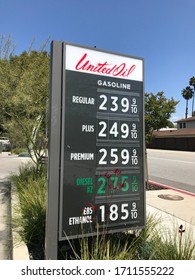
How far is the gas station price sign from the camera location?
140 inches

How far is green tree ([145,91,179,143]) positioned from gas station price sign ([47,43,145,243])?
7.33 m

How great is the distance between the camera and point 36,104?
8.59 meters

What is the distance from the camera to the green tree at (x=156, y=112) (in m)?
11.5

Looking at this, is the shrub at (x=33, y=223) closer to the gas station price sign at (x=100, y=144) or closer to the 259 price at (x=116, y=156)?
the gas station price sign at (x=100, y=144)

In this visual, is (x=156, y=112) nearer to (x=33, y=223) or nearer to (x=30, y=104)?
(x=30, y=104)

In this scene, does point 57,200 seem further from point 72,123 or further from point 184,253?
point 184,253

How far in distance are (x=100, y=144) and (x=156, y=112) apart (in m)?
8.41

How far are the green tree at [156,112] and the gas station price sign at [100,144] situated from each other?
7.33 metres

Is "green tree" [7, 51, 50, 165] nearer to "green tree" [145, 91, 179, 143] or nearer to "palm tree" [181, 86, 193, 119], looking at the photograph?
"green tree" [145, 91, 179, 143]

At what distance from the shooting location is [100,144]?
12.4 feet

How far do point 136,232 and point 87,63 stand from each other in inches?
106

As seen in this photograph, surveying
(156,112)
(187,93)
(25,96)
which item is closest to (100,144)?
(25,96)

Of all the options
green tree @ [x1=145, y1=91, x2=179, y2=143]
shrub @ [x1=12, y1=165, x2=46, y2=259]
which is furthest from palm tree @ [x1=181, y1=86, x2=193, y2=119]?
shrub @ [x1=12, y1=165, x2=46, y2=259]

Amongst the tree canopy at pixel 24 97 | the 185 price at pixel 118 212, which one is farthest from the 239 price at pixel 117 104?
the tree canopy at pixel 24 97
